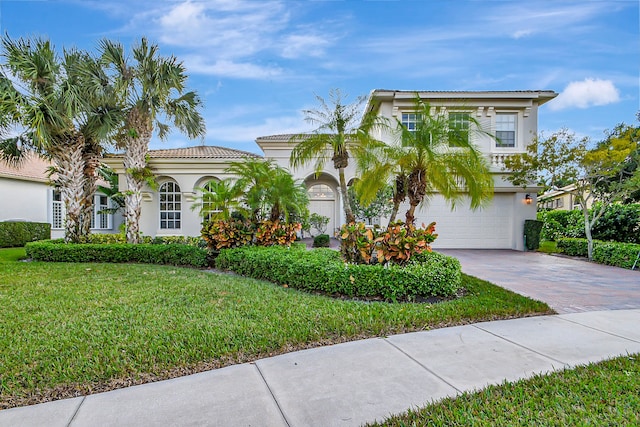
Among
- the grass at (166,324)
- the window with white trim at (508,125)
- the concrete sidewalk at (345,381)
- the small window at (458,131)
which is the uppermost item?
the window with white trim at (508,125)

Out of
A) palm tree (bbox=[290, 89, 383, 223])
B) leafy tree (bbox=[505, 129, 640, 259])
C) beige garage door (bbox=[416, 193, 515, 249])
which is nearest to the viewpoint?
palm tree (bbox=[290, 89, 383, 223])

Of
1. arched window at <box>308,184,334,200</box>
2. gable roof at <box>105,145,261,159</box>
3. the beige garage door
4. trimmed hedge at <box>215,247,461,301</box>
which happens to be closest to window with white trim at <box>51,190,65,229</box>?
gable roof at <box>105,145,261,159</box>

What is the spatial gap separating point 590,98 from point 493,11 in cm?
1367

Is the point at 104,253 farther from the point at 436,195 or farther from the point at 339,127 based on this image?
the point at 436,195

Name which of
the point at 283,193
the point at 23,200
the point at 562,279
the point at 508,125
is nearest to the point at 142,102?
the point at 283,193

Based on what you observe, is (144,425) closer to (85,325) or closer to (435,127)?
(85,325)

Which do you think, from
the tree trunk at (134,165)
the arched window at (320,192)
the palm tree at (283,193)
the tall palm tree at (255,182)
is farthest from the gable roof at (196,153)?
the palm tree at (283,193)

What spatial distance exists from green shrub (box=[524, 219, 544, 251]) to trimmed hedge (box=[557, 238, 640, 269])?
Result: 164 cm

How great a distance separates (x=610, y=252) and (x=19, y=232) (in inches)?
936

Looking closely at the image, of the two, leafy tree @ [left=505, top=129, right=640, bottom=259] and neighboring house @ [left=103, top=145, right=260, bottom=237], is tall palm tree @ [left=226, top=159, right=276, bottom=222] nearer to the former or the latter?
neighboring house @ [left=103, top=145, right=260, bottom=237]

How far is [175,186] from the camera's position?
15.9 metres

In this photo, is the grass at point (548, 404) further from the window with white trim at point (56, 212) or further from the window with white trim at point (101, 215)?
the window with white trim at point (56, 212)

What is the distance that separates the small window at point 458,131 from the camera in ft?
21.9

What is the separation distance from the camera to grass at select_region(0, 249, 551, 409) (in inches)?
128
